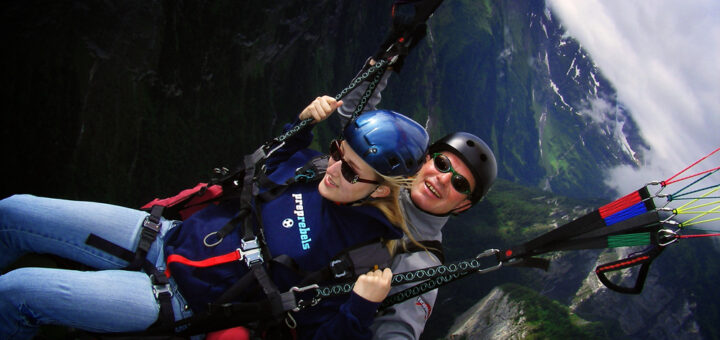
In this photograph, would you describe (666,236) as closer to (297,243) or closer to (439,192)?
(439,192)

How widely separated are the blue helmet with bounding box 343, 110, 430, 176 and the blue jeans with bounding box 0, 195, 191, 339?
1.69 m

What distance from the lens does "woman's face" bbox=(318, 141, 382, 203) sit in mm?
2512

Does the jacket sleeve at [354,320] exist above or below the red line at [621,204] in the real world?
below

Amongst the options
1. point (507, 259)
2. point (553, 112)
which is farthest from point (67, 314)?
point (553, 112)

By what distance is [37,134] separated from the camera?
621 cm

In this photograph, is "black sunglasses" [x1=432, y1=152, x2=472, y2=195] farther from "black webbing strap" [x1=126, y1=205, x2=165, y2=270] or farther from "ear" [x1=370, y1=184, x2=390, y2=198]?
"black webbing strap" [x1=126, y1=205, x2=165, y2=270]

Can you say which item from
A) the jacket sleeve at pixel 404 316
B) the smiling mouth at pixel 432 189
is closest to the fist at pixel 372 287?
the jacket sleeve at pixel 404 316

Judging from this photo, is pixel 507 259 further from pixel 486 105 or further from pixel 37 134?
pixel 486 105

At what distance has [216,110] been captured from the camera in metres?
13.1

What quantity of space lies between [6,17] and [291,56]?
14.3 metres

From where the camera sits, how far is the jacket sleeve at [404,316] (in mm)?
2590

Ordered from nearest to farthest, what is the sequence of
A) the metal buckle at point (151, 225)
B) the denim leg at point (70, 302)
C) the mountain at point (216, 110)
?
the denim leg at point (70, 302) → the metal buckle at point (151, 225) → the mountain at point (216, 110)

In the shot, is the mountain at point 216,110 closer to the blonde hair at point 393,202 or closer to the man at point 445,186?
the blonde hair at point 393,202

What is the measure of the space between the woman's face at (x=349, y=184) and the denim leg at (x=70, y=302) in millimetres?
1423
